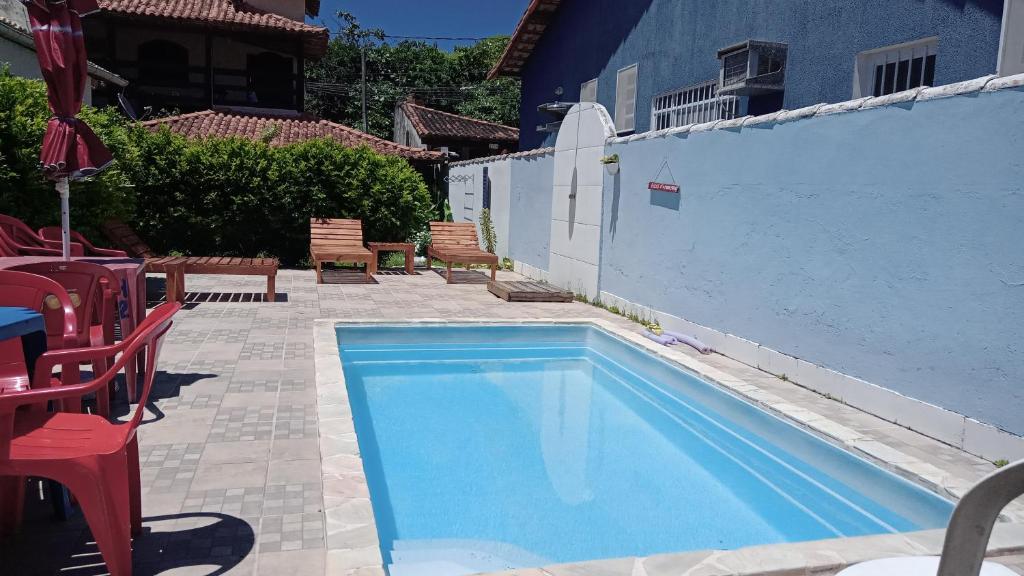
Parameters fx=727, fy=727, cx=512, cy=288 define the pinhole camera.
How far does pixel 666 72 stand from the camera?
43.7 ft

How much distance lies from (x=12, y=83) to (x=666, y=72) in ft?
33.0

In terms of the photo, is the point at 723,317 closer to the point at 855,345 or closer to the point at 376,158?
the point at 855,345

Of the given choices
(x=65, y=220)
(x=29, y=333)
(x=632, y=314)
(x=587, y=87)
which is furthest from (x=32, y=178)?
(x=587, y=87)

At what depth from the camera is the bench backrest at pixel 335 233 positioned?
13992mm

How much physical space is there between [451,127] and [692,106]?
18514mm

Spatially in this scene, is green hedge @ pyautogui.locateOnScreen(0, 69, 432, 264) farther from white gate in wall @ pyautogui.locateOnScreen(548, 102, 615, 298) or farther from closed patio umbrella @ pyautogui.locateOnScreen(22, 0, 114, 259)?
closed patio umbrella @ pyautogui.locateOnScreen(22, 0, 114, 259)

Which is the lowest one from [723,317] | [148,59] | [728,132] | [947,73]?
[723,317]

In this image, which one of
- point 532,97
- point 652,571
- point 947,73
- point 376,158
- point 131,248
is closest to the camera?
point 652,571

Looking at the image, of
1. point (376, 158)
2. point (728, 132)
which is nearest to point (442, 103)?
point (376, 158)

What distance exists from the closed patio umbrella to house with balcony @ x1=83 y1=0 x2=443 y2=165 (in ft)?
40.7

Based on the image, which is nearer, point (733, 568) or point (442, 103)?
point (733, 568)

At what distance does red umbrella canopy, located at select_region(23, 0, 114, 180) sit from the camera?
216 inches

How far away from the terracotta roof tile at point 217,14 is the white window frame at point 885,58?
628 inches

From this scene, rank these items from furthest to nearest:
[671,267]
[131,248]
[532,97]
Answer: [532,97]
[131,248]
[671,267]
